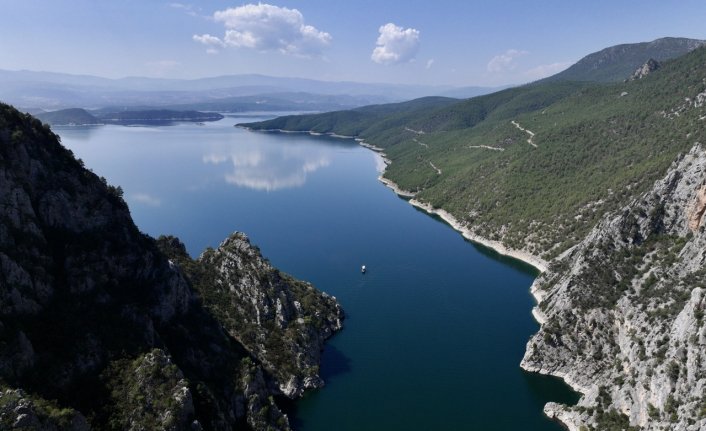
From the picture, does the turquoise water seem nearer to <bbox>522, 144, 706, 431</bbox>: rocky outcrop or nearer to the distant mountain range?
<bbox>522, 144, 706, 431</bbox>: rocky outcrop

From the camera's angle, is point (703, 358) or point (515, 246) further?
point (515, 246)

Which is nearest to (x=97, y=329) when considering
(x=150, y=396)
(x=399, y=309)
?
(x=150, y=396)

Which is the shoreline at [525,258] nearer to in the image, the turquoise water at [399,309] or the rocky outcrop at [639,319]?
the rocky outcrop at [639,319]

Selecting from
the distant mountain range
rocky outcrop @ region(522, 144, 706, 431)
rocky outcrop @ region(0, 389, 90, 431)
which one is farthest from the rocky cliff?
the distant mountain range

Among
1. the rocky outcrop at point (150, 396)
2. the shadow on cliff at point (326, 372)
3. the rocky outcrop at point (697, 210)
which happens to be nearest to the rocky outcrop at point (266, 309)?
the shadow on cliff at point (326, 372)

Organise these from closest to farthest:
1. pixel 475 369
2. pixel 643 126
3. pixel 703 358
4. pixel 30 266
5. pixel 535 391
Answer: pixel 30 266 < pixel 703 358 < pixel 535 391 < pixel 475 369 < pixel 643 126

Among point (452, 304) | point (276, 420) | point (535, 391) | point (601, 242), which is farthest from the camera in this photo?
point (452, 304)

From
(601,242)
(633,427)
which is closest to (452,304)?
(601,242)

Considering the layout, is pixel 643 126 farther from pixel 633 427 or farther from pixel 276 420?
pixel 276 420
